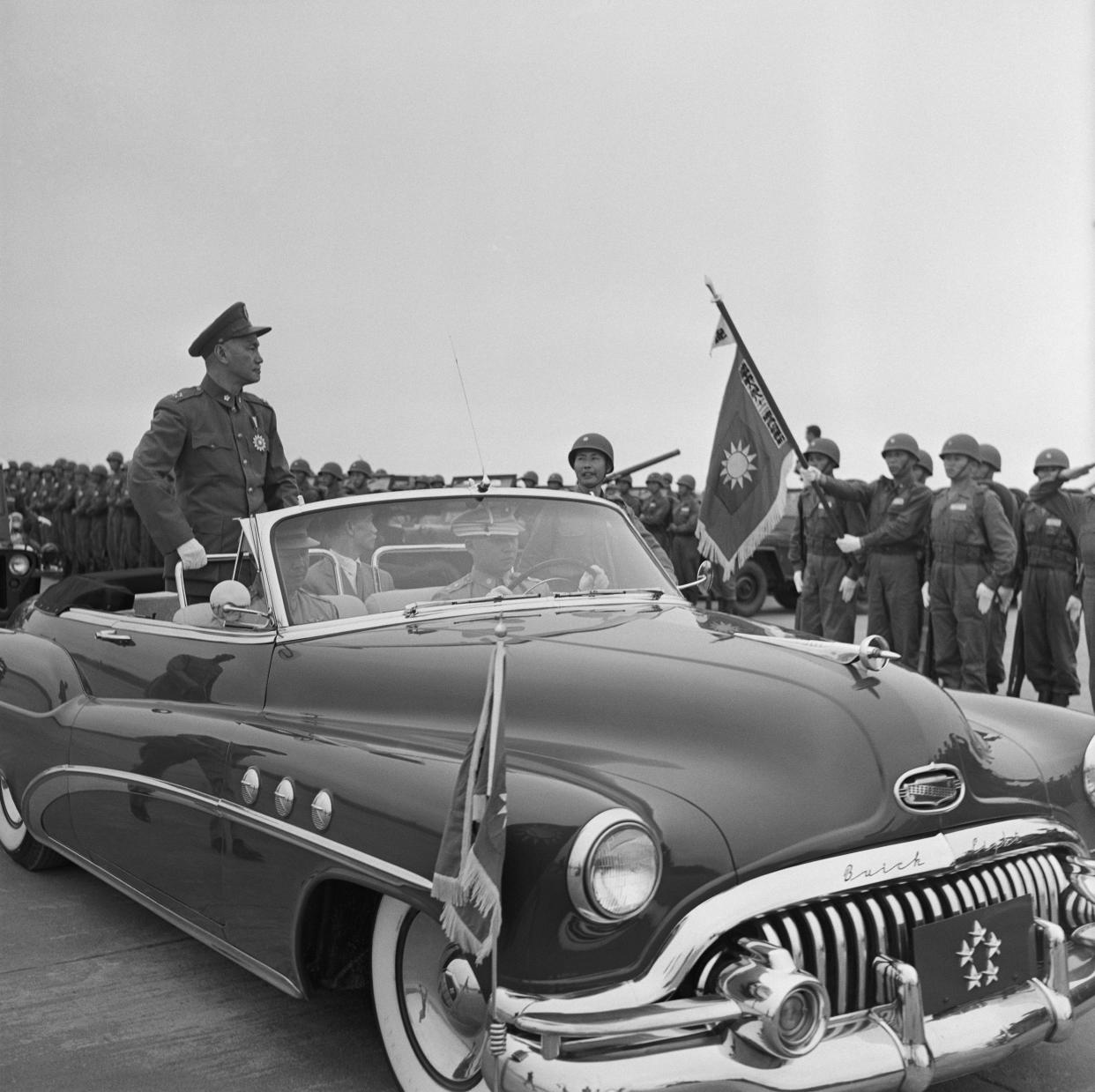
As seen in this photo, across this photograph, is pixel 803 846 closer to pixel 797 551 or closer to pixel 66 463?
pixel 797 551

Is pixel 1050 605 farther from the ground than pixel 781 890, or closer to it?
closer to it

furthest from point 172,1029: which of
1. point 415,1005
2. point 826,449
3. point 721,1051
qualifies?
point 826,449

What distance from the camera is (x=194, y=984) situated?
3604mm

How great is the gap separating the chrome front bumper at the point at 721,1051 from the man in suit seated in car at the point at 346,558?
169 cm

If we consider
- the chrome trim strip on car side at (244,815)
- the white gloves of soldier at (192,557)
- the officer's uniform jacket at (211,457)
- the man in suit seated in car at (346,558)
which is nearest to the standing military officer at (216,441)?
the officer's uniform jacket at (211,457)

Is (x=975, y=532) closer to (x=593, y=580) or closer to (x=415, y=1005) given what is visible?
(x=593, y=580)

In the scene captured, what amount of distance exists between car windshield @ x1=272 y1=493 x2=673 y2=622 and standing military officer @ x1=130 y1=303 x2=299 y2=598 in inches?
63.1

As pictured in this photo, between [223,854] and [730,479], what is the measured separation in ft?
15.0

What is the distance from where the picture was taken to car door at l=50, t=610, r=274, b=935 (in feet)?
10.8

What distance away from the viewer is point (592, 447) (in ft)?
23.2

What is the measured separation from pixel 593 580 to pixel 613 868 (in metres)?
1.60

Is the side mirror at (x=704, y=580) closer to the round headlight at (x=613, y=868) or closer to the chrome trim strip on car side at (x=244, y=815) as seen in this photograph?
the chrome trim strip on car side at (x=244, y=815)

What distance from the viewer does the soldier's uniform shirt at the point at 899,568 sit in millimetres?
9273

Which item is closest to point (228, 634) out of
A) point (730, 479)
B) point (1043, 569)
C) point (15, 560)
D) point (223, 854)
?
point (223, 854)
